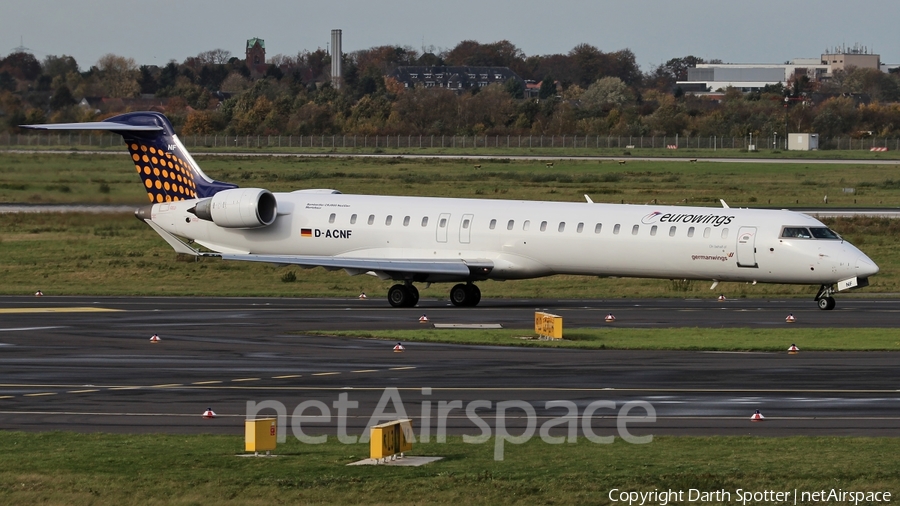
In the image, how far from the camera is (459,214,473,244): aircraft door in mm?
39750

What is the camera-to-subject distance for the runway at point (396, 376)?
19625 millimetres

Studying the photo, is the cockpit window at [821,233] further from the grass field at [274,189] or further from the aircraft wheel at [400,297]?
the aircraft wheel at [400,297]

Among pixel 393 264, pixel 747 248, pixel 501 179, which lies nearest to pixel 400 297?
pixel 393 264

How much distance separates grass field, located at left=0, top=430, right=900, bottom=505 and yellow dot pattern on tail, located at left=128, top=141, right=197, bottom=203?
25.8m

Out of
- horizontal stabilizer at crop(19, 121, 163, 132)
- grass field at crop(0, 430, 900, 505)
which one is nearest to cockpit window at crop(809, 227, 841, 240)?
grass field at crop(0, 430, 900, 505)

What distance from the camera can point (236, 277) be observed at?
51.9 m

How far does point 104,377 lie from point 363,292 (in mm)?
22598

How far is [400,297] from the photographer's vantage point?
40219mm

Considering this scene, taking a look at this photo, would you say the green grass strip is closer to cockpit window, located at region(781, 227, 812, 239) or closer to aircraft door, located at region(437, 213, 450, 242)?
cockpit window, located at region(781, 227, 812, 239)

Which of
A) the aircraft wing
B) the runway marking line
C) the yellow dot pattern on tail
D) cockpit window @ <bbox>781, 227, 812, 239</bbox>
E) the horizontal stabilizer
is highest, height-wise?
the horizontal stabilizer

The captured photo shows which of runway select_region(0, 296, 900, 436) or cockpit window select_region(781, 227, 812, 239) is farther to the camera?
cockpit window select_region(781, 227, 812, 239)

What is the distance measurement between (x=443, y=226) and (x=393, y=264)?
2.15 m

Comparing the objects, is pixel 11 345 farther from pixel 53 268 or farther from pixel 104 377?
pixel 53 268

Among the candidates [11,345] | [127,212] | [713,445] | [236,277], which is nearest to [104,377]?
[11,345]
